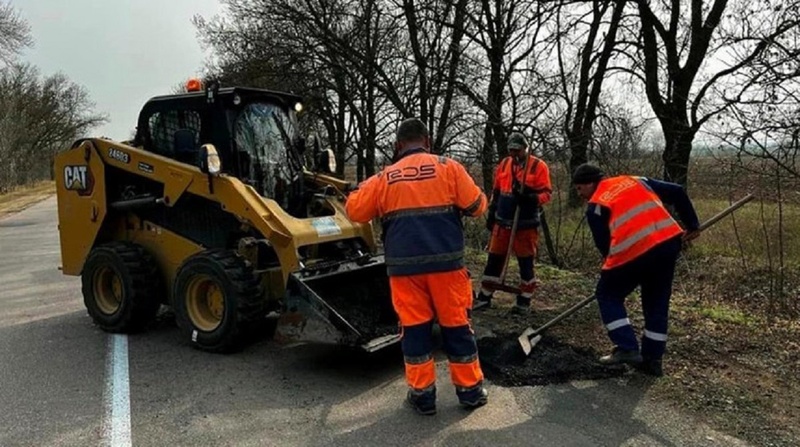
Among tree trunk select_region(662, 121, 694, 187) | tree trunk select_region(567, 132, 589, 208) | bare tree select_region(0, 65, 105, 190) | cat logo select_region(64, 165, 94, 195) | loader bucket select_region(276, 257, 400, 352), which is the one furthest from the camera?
bare tree select_region(0, 65, 105, 190)

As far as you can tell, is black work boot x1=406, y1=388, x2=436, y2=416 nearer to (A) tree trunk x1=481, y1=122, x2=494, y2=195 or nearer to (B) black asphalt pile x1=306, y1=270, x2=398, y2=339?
(B) black asphalt pile x1=306, y1=270, x2=398, y2=339

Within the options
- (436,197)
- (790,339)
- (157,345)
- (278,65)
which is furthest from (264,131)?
(278,65)

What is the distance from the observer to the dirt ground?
13.1 feet

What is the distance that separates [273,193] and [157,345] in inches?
69.5

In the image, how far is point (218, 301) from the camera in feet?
18.5

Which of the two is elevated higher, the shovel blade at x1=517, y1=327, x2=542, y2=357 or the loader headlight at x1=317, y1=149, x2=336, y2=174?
the loader headlight at x1=317, y1=149, x2=336, y2=174

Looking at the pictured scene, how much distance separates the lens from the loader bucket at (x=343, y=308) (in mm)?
4777

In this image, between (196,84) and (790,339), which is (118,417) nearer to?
(196,84)

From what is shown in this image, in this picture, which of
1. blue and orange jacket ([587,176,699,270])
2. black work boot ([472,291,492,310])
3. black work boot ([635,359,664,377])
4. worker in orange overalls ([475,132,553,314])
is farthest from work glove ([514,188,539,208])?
black work boot ([635,359,664,377])

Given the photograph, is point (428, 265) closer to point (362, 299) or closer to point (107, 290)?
point (362, 299)

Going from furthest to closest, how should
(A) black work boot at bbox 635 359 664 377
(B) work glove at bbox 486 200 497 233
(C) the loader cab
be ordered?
(B) work glove at bbox 486 200 497 233 → (C) the loader cab → (A) black work boot at bbox 635 359 664 377

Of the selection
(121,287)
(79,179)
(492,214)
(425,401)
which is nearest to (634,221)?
(425,401)

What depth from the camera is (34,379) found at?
4988mm

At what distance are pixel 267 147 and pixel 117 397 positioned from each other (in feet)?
8.91
